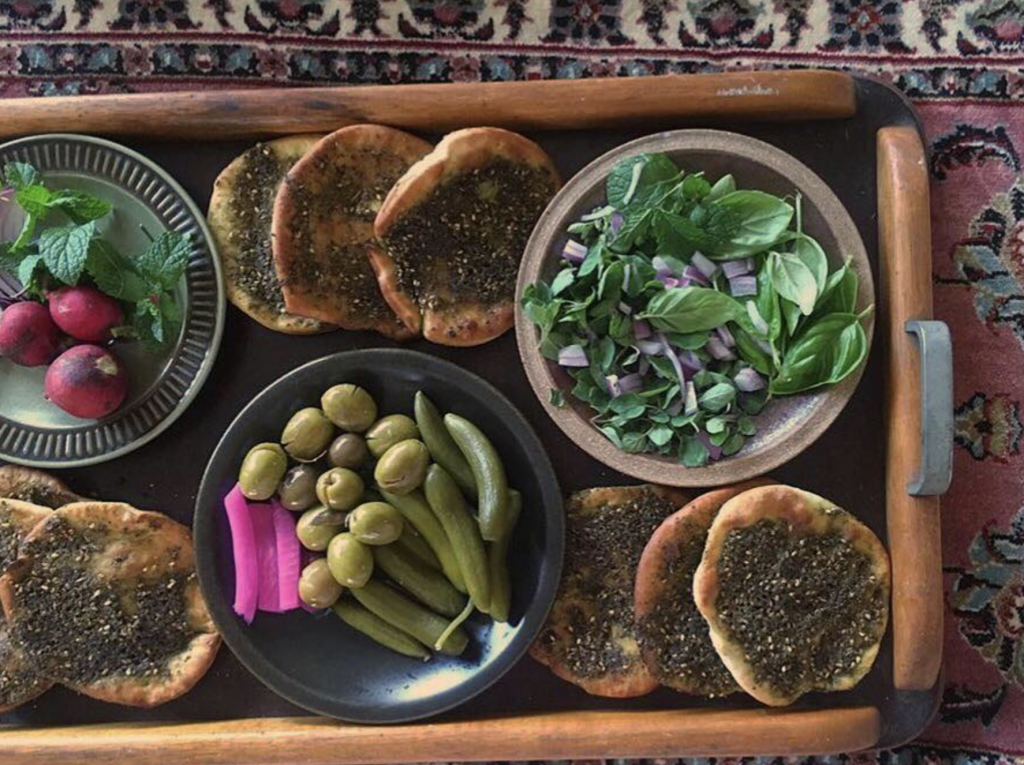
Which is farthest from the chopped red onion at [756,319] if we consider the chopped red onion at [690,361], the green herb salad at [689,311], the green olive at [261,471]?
the green olive at [261,471]

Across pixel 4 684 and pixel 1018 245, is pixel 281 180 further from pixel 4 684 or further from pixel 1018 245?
pixel 1018 245

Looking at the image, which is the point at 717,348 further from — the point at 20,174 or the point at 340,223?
the point at 20,174

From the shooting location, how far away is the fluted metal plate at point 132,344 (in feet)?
5.97

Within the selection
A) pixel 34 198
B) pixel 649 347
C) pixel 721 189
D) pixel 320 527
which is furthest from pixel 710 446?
pixel 34 198

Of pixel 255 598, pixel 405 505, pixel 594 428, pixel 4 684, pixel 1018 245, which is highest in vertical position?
pixel 1018 245

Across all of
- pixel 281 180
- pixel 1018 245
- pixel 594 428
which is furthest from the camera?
pixel 1018 245

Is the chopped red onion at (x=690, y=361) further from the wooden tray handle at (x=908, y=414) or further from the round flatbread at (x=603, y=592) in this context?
the wooden tray handle at (x=908, y=414)

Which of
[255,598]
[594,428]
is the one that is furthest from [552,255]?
[255,598]

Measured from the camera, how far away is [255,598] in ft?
5.89

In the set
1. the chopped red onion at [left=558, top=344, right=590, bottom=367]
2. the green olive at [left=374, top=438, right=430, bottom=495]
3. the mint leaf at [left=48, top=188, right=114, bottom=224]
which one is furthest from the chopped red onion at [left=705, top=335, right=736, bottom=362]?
the mint leaf at [left=48, top=188, right=114, bottom=224]

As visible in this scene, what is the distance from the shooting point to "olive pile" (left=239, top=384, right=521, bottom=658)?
176 cm

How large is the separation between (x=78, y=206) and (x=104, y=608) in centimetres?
70

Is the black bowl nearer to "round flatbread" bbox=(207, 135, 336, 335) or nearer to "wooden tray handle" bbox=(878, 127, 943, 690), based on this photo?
"round flatbread" bbox=(207, 135, 336, 335)

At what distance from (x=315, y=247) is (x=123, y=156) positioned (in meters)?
0.38
